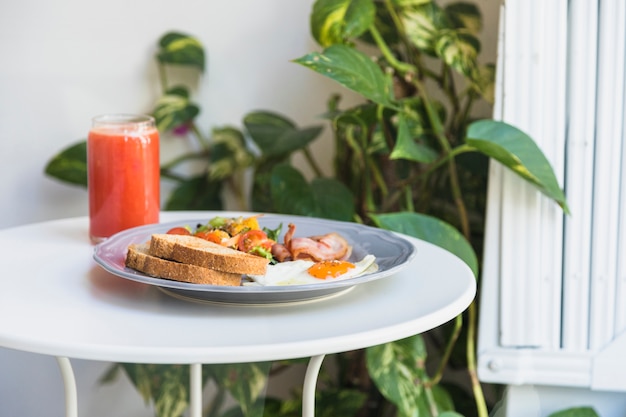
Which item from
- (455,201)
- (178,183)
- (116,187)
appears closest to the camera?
(116,187)

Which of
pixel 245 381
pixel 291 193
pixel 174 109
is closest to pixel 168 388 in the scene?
pixel 245 381

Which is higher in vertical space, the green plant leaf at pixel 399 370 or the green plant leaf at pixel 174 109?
the green plant leaf at pixel 174 109

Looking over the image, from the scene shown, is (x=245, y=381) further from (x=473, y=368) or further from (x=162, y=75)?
(x=162, y=75)

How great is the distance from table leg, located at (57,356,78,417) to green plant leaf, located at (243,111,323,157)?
718 millimetres

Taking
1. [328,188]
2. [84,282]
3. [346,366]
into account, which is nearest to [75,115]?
[328,188]

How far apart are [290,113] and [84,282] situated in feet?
2.99

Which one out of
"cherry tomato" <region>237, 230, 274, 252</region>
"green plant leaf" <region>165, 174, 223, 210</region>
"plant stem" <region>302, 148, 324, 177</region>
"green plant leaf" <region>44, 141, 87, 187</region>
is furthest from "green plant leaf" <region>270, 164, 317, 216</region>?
"cherry tomato" <region>237, 230, 274, 252</region>

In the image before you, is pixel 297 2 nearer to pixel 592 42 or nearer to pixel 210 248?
pixel 592 42

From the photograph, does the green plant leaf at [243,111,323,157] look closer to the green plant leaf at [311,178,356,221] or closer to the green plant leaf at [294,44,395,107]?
the green plant leaf at [311,178,356,221]

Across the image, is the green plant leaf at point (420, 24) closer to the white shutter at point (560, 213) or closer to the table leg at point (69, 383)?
the white shutter at point (560, 213)

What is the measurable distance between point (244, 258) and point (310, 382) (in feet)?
0.55

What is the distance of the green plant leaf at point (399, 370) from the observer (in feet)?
4.65

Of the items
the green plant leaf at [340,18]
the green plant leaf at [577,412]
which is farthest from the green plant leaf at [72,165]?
the green plant leaf at [577,412]

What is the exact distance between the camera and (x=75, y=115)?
1.85 m
